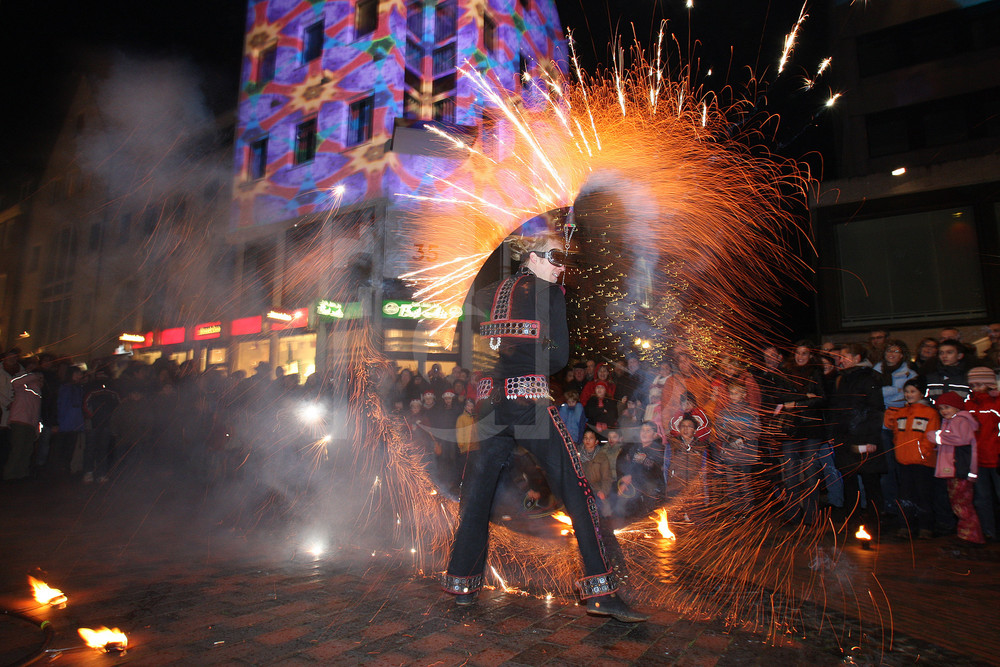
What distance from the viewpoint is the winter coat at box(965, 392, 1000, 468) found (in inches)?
190

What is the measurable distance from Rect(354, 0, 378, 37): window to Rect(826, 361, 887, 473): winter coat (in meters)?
17.4

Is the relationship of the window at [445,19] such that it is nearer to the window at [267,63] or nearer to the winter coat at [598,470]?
the window at [267,63]

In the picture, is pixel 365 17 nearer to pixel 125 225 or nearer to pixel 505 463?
pixel 125 225

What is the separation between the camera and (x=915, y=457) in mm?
5148

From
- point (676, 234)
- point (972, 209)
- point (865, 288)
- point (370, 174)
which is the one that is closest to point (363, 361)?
point (676, 234)

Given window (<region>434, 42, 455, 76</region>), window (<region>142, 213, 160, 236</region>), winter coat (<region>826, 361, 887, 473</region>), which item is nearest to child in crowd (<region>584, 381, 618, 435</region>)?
winter coat (<region>826, 361, 887, 473</region>)

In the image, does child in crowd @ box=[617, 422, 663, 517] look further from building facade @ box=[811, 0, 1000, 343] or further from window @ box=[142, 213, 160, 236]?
building facade @ box=[811, 0, 1000, 343]

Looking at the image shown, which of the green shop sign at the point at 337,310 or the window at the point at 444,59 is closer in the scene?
the green shop sign at the point at 337,310

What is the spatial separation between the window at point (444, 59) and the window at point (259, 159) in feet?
19.6

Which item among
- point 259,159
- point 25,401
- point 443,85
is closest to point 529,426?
point 25,401

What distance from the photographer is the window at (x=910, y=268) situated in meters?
11.6

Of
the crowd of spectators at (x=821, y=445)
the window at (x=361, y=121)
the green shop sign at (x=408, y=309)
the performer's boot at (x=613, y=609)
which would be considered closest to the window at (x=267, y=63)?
the window at (x=361, y=121)

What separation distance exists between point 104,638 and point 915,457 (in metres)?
6.19

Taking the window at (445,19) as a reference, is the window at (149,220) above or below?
below
